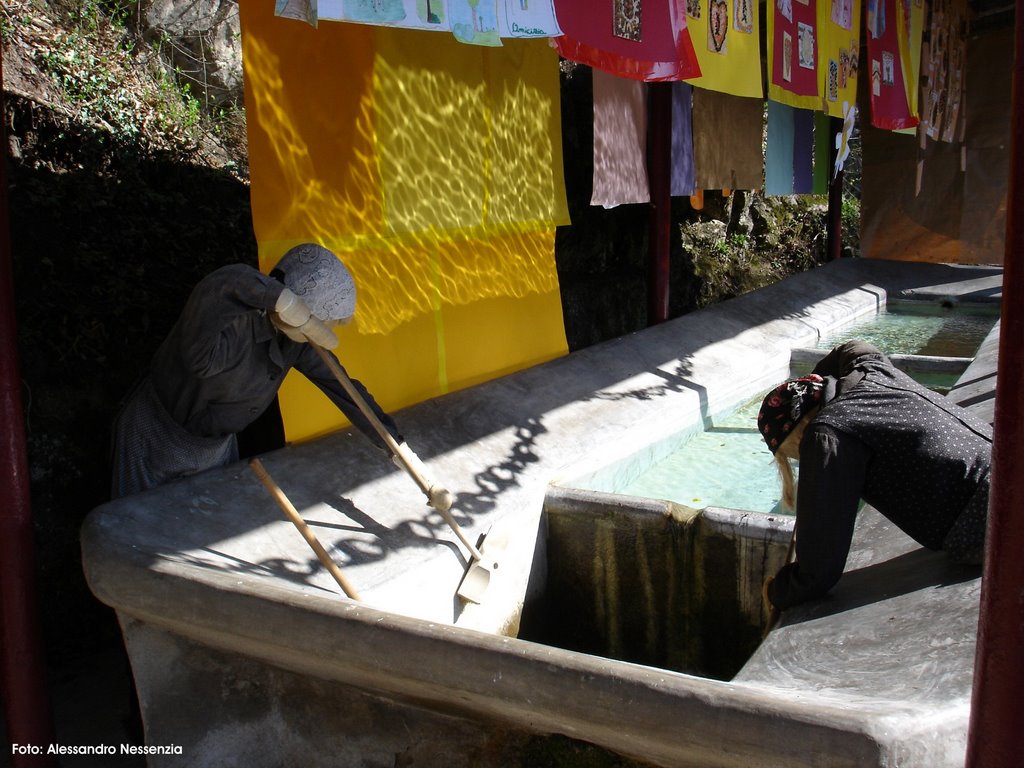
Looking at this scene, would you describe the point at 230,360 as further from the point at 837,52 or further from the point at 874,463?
the point at 837,52

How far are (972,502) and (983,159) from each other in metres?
10.9

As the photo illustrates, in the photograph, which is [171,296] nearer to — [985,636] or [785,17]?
[985,636]

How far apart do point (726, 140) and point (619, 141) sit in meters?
1.46

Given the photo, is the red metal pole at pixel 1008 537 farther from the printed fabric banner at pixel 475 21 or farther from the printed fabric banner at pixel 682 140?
the printed fabric banner at pixel 682 140

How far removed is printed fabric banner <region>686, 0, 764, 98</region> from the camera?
5.50 metres

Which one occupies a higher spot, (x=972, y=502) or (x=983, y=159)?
(x=983, y=159)

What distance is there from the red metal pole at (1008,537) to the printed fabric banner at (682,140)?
17.1 ft

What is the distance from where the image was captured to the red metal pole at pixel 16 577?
8.39ft

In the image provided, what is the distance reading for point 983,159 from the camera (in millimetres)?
11820

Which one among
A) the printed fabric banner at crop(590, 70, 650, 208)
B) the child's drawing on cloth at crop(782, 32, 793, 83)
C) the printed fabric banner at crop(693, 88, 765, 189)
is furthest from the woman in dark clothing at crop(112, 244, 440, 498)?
the child's drawing on cloth at crop(782, 32, 793, 83)

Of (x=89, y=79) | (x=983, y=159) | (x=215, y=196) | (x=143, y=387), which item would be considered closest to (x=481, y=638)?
(x=143, y=387)

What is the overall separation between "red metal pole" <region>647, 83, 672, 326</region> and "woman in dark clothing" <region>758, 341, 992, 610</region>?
399 cm

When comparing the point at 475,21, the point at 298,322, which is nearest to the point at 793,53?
the point at 475,21

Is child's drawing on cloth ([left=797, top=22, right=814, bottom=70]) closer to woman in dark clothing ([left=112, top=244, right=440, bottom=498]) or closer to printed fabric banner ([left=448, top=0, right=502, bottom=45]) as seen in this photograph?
printed fabric banner ([left=448, top=0, right=502, bottom=45])
